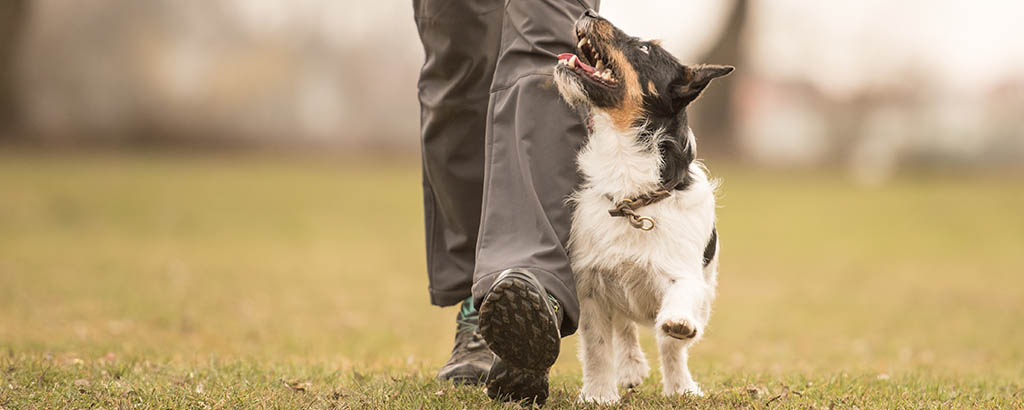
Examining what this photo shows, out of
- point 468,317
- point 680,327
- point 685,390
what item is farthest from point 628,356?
point 680,327

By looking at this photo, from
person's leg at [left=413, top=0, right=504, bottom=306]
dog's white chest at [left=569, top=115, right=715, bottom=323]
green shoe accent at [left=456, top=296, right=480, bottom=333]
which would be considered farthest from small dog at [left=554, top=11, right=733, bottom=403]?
green shoe accent at [left=456, top=296, right=480, bottom=333]

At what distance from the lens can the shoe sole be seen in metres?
3.21

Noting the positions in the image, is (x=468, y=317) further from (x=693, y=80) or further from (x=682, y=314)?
(x=693, y=80)

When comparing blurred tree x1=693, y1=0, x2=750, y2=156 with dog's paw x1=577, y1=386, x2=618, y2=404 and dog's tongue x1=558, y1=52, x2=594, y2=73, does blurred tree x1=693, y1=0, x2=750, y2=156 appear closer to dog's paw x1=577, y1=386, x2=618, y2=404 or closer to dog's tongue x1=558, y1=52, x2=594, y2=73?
dog's tongue x1=558, y1=52, x2=594, y2=73

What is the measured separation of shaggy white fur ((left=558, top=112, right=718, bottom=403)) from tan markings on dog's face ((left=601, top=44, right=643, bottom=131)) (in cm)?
3

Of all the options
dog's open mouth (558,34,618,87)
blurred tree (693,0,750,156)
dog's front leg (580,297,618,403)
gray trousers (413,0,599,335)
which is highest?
dog's open mouth (558,34,618,87)

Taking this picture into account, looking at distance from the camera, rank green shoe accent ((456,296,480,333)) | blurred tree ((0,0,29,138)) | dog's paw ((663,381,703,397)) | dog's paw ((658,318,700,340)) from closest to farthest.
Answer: dog's paw ((658,318,700,340))
dog's paw ((663,381,703,397))
green shoe accent ((456,296,480,333))
blurred tree ((0,0,29,138))

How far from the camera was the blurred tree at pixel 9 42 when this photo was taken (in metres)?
21.3

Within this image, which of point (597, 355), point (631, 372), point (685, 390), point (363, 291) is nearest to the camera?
point (597, 355)

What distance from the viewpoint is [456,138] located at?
425cm

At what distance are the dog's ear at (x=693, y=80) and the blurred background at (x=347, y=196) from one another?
7.70 ft

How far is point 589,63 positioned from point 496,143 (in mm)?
476

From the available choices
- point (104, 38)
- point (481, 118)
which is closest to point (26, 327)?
point (481, 118)

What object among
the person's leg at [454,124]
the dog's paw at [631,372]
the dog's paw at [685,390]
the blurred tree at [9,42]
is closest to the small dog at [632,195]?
the dog's paw at [685,390]
